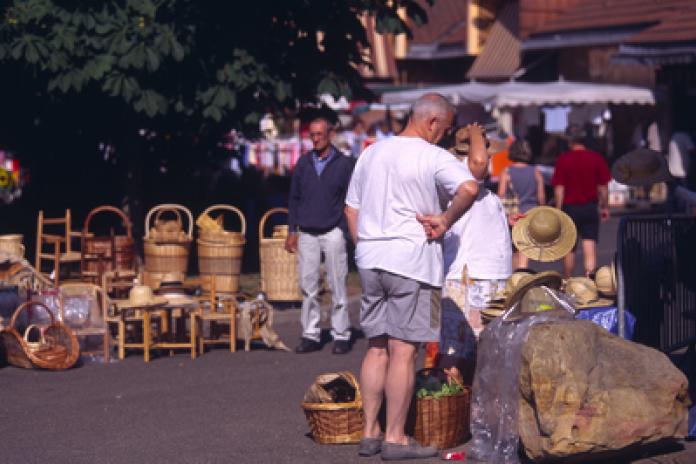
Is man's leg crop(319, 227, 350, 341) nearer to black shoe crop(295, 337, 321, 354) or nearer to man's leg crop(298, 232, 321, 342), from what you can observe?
man's leg crop(298, 232, 321, 342)

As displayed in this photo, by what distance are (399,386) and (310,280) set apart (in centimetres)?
428

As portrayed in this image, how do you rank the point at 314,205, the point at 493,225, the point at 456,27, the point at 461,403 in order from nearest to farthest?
the point at 461,403, the point at 493,225, the point at 314,205, the point at 456,27

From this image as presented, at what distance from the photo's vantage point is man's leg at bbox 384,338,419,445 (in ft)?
24.6

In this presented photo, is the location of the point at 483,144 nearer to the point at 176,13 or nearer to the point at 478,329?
the point at 478,329

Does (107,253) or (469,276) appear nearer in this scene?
(469,276)

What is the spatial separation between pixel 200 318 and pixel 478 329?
3.83 metres

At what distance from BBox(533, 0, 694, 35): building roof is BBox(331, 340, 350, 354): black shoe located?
16635 millimetres

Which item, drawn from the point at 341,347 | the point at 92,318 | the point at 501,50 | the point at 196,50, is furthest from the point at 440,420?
the point at 501,50

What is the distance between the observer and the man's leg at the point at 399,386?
750 cm

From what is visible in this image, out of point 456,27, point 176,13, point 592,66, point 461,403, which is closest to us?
point 461,403

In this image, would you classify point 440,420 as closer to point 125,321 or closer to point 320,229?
point 320,229

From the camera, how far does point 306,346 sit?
11.7 meters

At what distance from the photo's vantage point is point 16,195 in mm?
26875

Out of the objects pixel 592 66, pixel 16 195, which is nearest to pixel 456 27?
pixel 592 66
